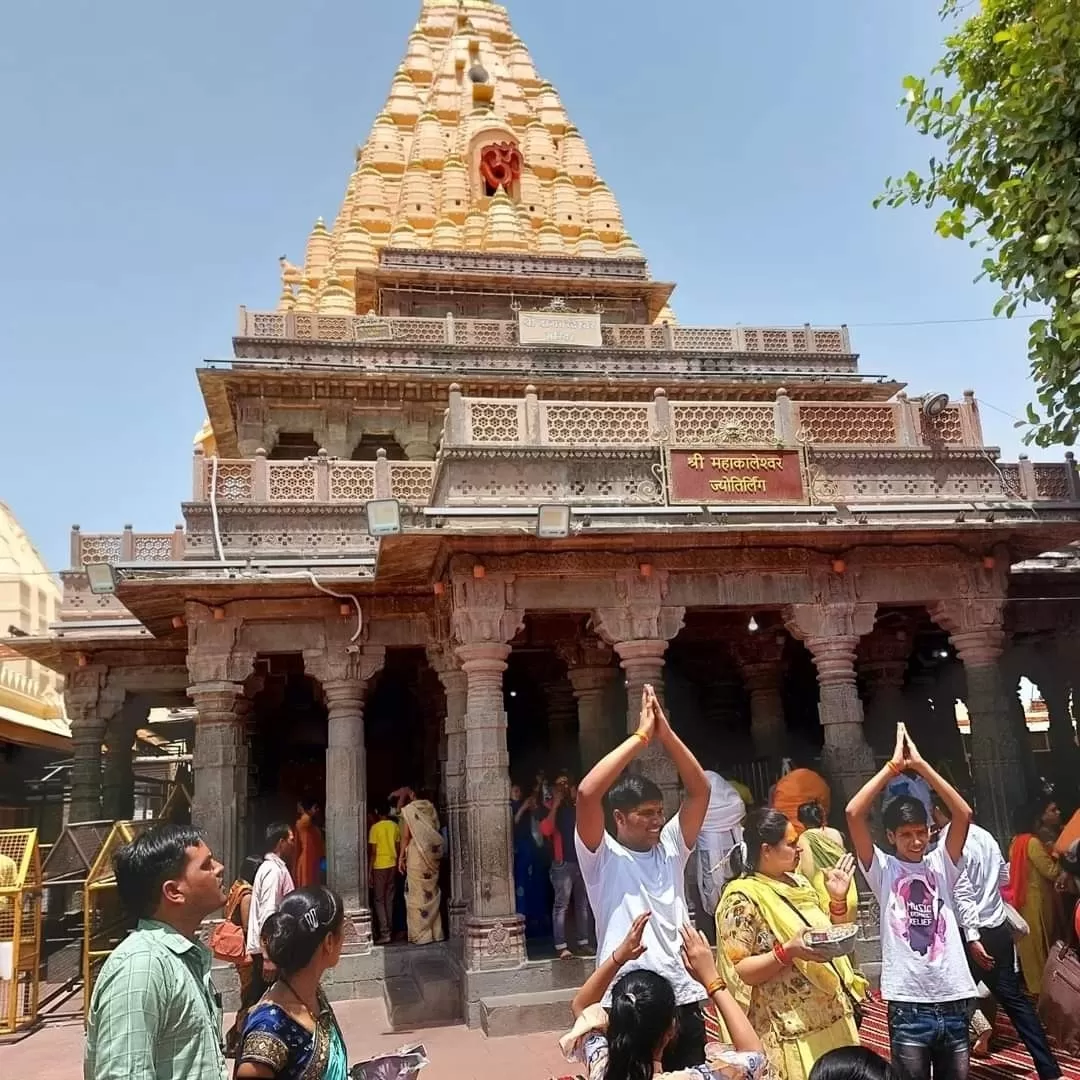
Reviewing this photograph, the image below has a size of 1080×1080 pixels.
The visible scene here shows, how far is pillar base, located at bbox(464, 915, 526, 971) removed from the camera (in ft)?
29.6

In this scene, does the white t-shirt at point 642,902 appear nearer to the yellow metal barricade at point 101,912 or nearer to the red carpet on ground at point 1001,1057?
the red carpet on ground at point 1001,1057

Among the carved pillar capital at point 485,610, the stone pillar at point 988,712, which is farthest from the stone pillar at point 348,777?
the stone pillar at point 988,712

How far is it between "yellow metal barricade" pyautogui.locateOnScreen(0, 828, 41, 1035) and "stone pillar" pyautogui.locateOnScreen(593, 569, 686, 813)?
6595 millimetres

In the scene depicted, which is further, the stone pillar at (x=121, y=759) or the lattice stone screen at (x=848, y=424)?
the stone pillar at (x=121, y=759)

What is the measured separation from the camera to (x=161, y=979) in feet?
8.64

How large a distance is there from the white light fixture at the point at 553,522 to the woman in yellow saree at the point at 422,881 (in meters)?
4.39

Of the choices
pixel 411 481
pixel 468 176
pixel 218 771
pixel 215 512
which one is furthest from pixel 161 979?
pixel 468 176

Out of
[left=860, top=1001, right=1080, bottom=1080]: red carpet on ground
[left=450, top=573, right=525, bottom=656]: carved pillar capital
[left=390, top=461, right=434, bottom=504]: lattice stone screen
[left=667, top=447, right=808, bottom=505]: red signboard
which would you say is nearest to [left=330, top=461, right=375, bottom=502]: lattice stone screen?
[left=390, top=461, right=434, bottom=504]: lattice stone screen

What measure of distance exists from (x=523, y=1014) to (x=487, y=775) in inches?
86.9

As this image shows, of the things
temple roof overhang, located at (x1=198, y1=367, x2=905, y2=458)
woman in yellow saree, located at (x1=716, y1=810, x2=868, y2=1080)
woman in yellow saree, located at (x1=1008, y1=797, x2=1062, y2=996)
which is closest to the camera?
woman in yellow saree, located at (x1=716, y1=810, x2=868, y2=1080)

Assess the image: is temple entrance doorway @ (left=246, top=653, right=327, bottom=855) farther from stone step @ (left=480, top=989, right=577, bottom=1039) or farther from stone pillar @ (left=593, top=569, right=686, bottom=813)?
stone step @ (left=480, top=989, right=577, bottom=1039)

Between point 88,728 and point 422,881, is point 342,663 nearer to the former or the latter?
point 422,881

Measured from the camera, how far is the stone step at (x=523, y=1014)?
8.59m

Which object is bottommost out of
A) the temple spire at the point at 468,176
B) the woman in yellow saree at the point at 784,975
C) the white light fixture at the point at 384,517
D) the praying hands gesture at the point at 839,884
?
the woman in yellow saree at the point at 784,975
